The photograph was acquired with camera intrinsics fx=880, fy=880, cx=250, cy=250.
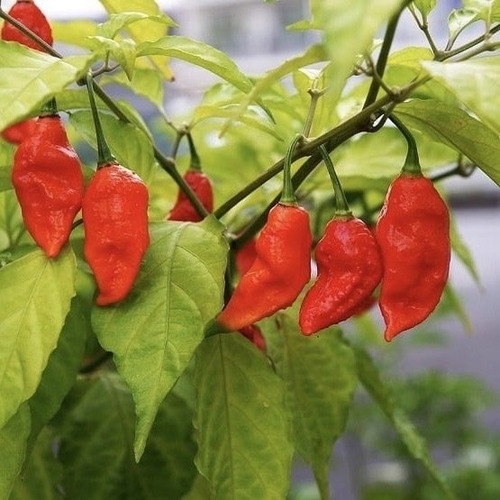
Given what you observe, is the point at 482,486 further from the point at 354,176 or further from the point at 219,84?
the point at 219,84

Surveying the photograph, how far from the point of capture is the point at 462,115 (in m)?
0.43

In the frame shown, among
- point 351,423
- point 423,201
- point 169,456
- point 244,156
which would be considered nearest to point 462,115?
point 423,201

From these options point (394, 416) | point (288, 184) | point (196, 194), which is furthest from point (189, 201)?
point (394, 416)

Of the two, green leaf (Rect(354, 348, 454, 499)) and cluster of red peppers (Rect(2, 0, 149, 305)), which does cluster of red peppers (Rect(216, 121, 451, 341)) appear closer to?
cluster of red peppers (Rect(2, 0, 149, 305))

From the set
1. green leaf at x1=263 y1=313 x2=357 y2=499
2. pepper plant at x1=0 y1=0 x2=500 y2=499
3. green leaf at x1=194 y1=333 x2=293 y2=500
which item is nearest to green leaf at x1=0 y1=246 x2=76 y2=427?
pepper plant at x1=0 y1=0 x2=500 y2=499

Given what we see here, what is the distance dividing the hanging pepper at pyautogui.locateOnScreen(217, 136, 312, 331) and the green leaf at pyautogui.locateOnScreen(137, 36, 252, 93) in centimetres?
5

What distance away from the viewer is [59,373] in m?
0.52

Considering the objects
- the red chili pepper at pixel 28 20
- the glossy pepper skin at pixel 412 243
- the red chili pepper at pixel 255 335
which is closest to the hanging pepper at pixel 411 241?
the glossy pepper skin at pixel 412 243

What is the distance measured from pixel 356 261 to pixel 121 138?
0.16 metres

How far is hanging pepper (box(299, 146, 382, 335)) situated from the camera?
0.46 m

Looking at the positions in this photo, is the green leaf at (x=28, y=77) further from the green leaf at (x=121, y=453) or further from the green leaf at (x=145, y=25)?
the green leaf at (x=121, y=453)

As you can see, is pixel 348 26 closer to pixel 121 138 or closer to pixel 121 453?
pixel 121 138

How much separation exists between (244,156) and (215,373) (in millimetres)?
403

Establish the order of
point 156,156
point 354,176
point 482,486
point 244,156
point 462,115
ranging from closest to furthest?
point 462,115
point 156,156
point 354,176
point 244,156
point 482,486
